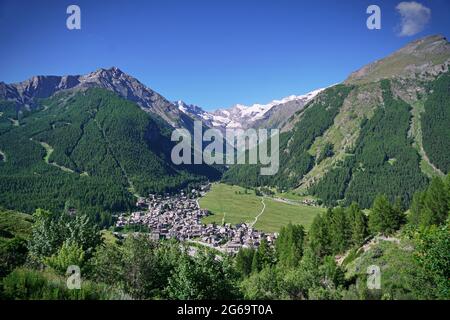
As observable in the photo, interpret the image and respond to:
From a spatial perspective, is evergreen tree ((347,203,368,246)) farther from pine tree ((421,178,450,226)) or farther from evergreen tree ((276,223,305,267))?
evergreen tree ((276,223,305,267))

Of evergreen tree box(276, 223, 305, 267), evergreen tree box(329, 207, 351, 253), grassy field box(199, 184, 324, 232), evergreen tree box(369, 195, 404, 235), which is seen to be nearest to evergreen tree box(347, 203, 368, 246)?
evergreen tree box(329, 207, 351, 253)

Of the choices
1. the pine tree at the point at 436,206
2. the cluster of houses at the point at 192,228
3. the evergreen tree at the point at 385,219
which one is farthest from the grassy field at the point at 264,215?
the pine tree at the point at 436,206

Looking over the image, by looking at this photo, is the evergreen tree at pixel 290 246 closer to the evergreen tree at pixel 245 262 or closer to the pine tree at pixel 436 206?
the evergreen tree at pixel 245 262

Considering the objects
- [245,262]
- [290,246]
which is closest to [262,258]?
[245,262]

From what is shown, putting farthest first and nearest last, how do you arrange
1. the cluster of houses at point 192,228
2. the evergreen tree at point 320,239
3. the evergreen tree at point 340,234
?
the cluster of houses at point 192,228
the evergreen tree at point 320,239
the evergreen tree at point 340,234

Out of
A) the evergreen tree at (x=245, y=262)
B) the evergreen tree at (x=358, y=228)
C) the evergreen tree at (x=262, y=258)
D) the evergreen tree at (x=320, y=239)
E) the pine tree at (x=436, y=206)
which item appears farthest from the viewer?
the evergreen tree at (x=245, y=262)

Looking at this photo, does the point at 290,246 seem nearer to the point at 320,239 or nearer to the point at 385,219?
the point at 320,239

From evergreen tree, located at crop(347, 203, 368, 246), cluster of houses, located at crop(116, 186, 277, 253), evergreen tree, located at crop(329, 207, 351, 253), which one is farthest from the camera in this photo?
cluster of houses, located at crop(116, 186, 277, 253)

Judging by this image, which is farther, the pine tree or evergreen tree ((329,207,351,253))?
evergreen tree ((329,207,351,253))
